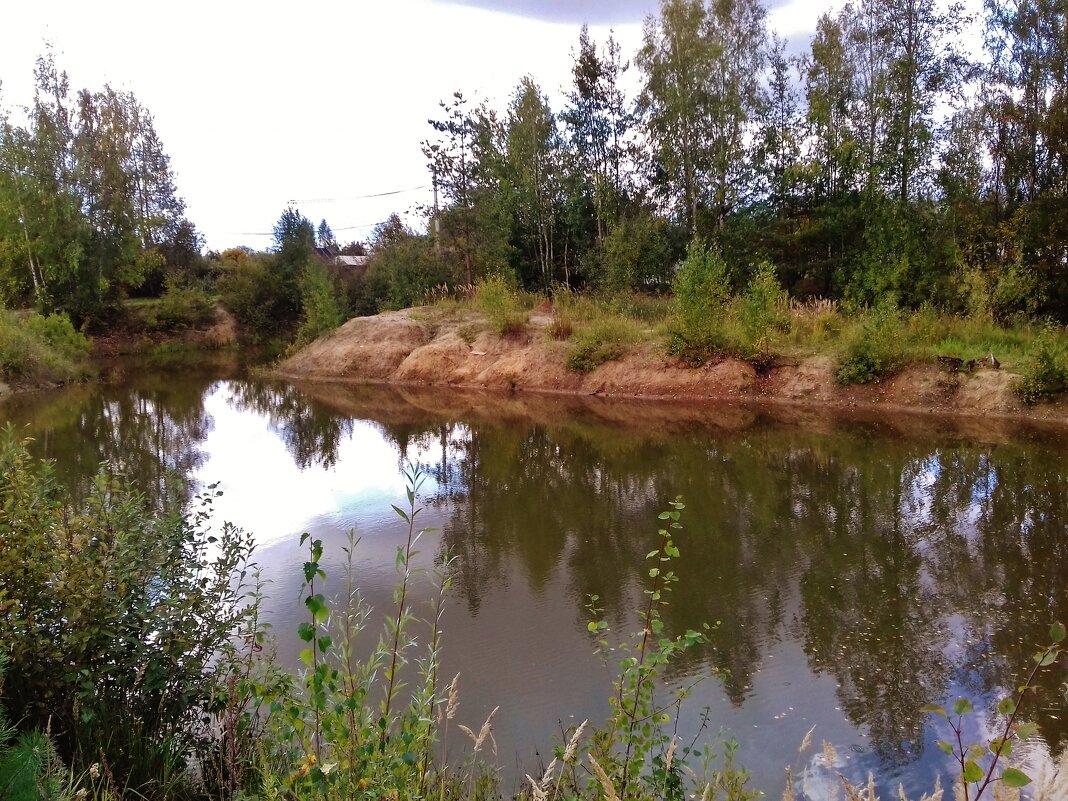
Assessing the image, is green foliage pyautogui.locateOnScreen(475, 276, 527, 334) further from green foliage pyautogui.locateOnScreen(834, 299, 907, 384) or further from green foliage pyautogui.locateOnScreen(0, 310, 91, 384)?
green foliage pyautogui.locateOnScreen(0, 310, 91, 384)

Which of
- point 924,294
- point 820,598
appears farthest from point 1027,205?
point 820,598

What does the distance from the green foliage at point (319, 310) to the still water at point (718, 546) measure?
478 inches

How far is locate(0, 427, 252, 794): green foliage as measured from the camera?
126 inches

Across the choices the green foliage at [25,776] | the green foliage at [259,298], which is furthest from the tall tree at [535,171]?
the green foliage at [25,776]

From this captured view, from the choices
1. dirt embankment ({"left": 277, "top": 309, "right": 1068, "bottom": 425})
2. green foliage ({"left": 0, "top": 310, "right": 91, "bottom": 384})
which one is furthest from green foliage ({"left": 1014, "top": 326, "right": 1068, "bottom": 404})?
green foliage ({"left": 0, "top": 310, "right": 91, "bottom": 384})

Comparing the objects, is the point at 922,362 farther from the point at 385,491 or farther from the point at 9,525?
the point at 9,525

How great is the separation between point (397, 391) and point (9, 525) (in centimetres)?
1864

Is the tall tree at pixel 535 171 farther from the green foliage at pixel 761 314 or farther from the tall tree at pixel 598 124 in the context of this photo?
the green foliage at pixel 761 314

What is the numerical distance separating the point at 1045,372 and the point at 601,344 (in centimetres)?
977

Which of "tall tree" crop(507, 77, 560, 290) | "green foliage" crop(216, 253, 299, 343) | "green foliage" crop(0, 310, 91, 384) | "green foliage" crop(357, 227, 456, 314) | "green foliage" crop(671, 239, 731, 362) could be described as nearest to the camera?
"green foliage" crop(671, 239, 731, 362)

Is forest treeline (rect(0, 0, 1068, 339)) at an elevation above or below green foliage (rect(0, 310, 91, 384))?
above

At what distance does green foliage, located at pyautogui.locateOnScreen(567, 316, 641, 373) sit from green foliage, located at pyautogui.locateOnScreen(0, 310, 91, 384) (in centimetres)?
1652

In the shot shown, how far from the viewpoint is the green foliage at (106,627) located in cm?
319

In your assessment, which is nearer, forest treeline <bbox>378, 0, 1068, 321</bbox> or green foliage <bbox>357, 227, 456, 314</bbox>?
forest treeline <bbox>378, 0, 1068, 321</bbox>
